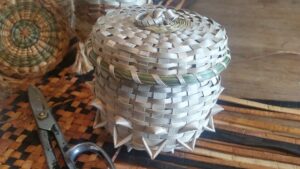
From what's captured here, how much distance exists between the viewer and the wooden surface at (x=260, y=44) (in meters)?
0.77

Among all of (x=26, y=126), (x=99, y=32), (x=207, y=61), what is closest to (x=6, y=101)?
(x=26, y=126)

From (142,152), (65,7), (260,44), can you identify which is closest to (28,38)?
(65,7)

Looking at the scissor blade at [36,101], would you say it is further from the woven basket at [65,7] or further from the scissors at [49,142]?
the woven basket at [65,7]

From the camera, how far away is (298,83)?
0.81m

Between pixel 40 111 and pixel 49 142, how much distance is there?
0.17 ft

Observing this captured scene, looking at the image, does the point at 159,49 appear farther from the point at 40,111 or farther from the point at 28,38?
the point at 28,38

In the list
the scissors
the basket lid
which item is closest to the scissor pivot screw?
the scissors

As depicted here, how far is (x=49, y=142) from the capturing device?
1.57ft

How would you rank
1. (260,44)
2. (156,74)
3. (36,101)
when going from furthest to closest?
1. (260,44)
2. (36,101)
3. (156,74)

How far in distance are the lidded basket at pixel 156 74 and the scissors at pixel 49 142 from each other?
4 cm

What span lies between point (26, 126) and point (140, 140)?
8.9 inches

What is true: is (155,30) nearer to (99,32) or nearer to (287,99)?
(99,32)

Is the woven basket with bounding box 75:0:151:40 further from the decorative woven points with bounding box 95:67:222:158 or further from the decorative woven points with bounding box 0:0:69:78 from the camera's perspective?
A: the decorative woven points with bounding box 95:67:222:158

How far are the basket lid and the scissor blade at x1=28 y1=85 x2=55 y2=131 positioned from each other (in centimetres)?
12
